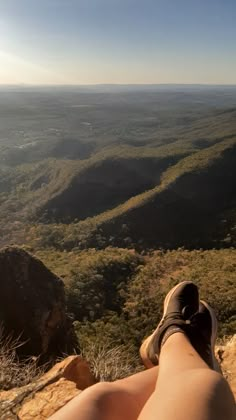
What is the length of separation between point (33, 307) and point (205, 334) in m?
8.48

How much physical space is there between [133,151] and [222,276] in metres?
60.6

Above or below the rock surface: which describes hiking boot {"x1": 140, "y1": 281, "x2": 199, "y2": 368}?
above

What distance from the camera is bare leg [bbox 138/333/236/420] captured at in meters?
2.12

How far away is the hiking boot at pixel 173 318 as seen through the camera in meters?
3.37

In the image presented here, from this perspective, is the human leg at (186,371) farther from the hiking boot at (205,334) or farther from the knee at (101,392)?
the knee at (101,392)

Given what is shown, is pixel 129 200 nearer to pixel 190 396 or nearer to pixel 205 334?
pixel 205 334

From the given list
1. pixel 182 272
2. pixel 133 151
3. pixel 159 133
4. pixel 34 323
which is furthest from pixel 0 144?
pixel 34 323

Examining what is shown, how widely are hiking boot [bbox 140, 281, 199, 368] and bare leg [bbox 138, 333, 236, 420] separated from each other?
587 millimetres

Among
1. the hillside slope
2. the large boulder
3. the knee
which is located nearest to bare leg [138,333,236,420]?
the knee

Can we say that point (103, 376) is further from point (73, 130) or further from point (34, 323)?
point (73, 130)

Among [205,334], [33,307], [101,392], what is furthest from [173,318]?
[33,307]

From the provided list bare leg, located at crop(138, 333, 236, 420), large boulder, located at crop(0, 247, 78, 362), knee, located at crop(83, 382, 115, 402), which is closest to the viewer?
bare leg, located at crop(138, 333, 236, 420)

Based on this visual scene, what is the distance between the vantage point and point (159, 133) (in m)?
143

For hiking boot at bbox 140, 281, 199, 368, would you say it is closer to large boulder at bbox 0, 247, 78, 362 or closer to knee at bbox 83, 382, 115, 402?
knee at bbox 83, 382, 115, 402
